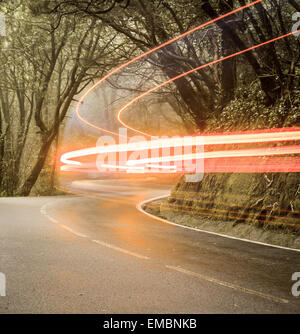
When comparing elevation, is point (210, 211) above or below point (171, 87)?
below

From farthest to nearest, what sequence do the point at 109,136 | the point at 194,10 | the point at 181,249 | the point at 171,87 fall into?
the point at 109,136, the point at 171,87, the point at 194,10, the point at 181,249

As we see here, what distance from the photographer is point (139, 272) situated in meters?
6.46

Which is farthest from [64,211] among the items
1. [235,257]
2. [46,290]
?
[46,290]

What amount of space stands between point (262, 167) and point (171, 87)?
606 inches

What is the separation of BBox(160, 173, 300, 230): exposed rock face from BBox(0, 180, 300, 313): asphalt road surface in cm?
138

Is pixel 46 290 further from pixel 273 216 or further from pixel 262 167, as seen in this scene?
pixel 262 167

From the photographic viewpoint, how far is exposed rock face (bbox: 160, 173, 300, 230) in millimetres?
9859
